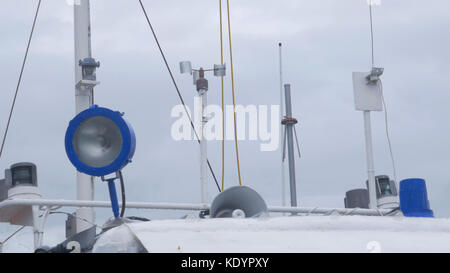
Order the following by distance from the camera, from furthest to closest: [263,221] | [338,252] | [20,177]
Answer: [20,177]
[263,221]
[338,252]

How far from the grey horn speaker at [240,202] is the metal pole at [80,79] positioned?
371 cm

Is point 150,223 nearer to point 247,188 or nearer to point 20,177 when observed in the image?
point 247,188

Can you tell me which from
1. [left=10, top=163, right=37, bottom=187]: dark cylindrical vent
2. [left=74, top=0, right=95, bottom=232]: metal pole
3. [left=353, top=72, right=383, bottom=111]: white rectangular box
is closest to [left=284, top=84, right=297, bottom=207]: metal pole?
[left=353, top=72, right=383, bottom=111]: white rectangular box

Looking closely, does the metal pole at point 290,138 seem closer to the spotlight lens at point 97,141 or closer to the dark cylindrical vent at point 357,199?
the dark cylindrical vent at point 357,199

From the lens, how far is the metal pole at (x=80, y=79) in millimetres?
9383

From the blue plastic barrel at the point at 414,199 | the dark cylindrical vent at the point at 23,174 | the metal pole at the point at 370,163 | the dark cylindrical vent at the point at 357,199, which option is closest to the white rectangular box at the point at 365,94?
the metal pole at the point at 370,163

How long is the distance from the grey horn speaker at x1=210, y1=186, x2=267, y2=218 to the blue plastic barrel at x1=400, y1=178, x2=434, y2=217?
98cm

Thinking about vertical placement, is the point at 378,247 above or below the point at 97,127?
below

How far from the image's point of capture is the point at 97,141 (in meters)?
6.02
